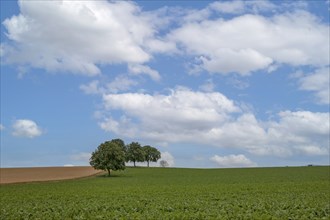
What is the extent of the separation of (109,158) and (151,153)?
55957mm

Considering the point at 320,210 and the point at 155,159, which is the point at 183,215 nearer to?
the point at 320,210

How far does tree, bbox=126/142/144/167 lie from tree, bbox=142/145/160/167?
390 inches

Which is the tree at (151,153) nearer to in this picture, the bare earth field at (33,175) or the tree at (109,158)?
the bare earth field at (33,175)

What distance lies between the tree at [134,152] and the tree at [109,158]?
41207 mm

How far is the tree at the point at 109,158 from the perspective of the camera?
89.4m

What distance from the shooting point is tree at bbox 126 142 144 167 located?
132250mm

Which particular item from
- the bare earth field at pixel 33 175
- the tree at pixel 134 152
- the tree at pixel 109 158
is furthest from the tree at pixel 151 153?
the tree at pixel 109 158

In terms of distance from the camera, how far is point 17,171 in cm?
10481

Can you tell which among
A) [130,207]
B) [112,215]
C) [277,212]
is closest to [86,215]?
[112,215]

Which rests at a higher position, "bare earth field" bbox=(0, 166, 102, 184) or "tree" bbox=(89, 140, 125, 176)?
"tree" bbox=(89, 140, 125, 176)

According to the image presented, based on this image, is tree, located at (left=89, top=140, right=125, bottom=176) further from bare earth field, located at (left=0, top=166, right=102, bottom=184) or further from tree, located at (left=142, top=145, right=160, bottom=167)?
tree, located at (left=142, top=145, right=160, bottom=167)

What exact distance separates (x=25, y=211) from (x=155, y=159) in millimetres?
119154

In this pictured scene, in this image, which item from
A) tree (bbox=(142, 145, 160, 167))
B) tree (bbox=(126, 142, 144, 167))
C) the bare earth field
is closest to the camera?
the bare earth field

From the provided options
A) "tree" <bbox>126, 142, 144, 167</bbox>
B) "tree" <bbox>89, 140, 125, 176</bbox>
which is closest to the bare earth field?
"tree" <bbox>89, 140, 125, 176</bbox>
